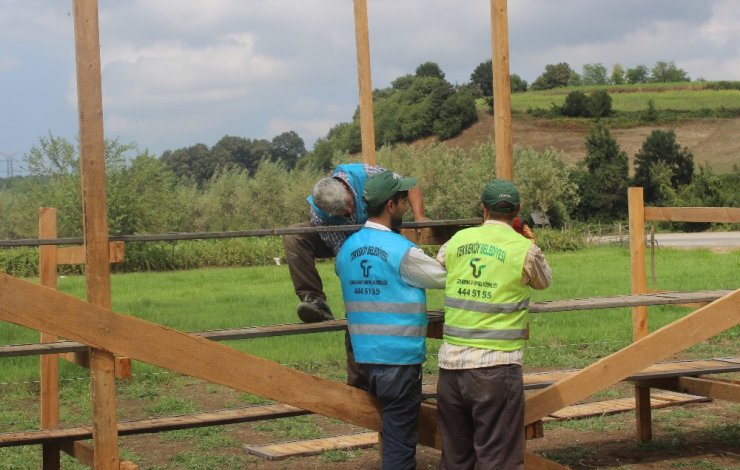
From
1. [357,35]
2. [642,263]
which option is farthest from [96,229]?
[642,263]

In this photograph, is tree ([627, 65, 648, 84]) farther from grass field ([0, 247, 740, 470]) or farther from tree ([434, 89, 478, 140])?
grass field ([0, 247, 740, 470])

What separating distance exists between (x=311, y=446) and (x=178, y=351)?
9.43 ft

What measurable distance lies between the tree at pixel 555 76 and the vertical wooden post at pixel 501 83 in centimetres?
10038

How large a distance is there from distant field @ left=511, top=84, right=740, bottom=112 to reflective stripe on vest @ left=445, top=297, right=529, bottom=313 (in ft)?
252

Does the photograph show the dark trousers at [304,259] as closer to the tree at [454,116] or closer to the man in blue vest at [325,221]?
the man in blue vest at [325,221]

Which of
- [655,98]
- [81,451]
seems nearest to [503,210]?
[81,451]

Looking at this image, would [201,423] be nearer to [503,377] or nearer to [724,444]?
[503,377]

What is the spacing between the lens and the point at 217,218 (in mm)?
49406

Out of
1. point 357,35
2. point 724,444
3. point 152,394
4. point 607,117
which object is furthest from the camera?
point 607,117

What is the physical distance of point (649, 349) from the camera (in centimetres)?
570

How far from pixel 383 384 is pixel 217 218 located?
1768 inches

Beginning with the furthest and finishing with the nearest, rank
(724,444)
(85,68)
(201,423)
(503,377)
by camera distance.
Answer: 1. (724,444)
2. (201,423)
3. (503,377)
4. (85,68)

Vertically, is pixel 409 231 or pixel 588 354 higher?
pixel 409 231

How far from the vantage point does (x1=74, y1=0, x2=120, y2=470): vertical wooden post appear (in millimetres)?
4539
